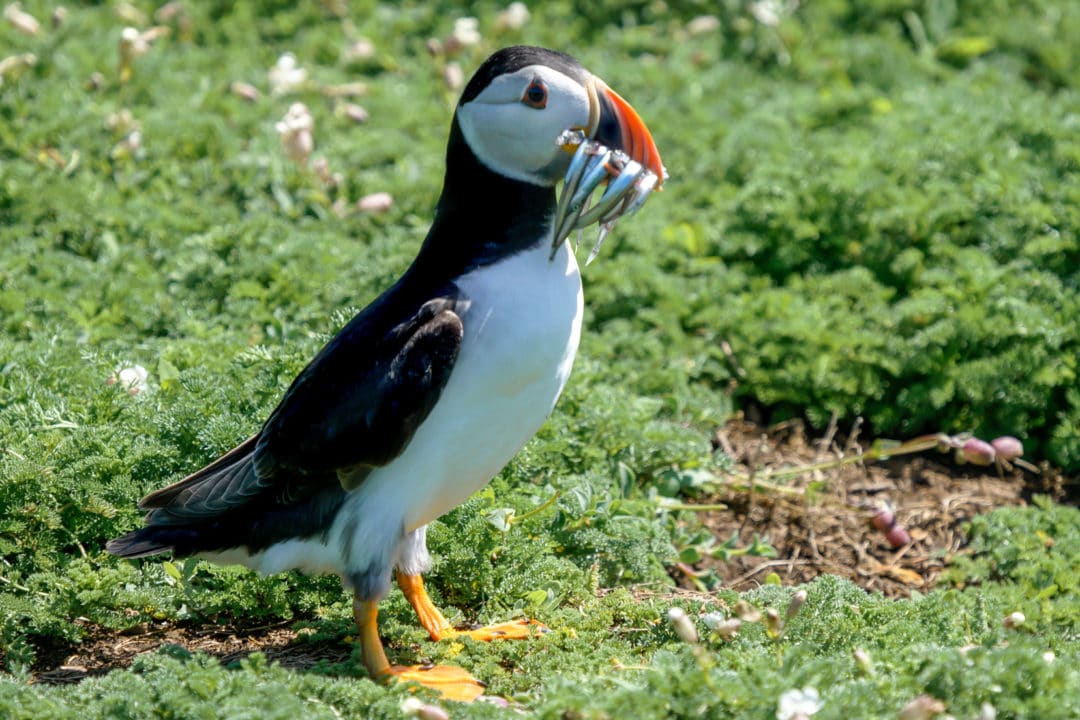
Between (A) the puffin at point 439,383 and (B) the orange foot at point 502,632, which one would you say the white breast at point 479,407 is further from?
(B) the orange foot at point 502,632

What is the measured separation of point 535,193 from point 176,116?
4566mm

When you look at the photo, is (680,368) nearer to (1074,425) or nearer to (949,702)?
(1074,425)

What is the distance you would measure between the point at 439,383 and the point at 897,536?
269 centimetres

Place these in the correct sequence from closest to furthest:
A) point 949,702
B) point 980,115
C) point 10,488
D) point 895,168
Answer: point 949,702, point 10,488, point 895,168, point 980,115

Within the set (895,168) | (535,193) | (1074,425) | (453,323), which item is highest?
(535,193)

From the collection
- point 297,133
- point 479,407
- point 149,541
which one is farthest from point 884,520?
point 297,133

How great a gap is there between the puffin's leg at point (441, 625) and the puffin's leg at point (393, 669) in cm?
22

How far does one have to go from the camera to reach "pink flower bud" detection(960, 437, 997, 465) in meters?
6.00

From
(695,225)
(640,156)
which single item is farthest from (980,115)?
(640,156)

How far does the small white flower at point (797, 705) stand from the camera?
11.5 ft

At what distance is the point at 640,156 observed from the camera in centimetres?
444

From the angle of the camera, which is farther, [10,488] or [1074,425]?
[1074,425]

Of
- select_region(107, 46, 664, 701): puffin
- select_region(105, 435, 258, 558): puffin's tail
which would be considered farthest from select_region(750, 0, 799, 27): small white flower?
select_region(105, 435, 258, 558): puffin's tail

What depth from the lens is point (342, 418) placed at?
4.43 metres
